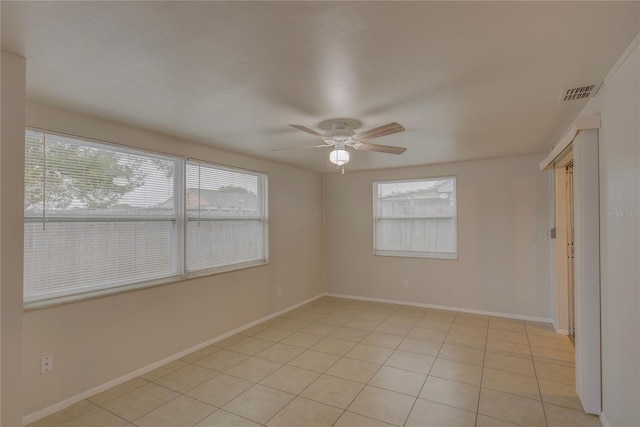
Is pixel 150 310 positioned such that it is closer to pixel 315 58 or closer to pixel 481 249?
pixel 315 58

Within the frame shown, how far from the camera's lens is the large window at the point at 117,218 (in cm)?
241

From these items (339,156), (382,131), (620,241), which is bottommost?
(620,241)

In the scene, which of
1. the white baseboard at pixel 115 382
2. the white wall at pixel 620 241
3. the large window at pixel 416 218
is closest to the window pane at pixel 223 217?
the white baseboard at pixel 115 382

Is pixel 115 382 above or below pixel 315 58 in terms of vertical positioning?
below

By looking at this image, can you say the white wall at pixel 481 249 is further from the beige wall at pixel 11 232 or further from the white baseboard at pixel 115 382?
the beige wall at pixel 11 232

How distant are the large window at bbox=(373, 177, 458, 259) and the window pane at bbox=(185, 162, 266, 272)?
218 cm

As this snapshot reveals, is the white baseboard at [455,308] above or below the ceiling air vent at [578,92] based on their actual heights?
below

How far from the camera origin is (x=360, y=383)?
2.79 m

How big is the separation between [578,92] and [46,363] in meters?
4.39

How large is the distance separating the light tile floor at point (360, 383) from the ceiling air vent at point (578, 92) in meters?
2.33

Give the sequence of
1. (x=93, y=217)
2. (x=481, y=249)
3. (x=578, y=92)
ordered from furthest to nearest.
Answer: (x=481, y=249), (x=93, y=217), (x=578, y=92)

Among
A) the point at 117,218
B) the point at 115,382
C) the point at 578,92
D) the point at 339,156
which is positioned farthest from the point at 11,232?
the point at 578,92

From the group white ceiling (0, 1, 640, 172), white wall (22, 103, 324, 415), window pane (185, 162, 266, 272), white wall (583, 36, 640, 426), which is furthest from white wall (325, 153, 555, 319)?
white wall (583, 36, 640, 426)

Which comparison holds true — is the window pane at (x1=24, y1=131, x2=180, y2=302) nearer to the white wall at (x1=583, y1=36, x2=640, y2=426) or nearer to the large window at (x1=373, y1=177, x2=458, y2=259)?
the large window at (x1=373, y1=177, x2=458, y2=259)
